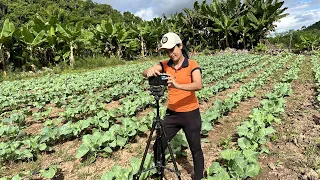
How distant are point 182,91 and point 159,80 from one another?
0.41 metres

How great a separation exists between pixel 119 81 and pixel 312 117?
26.1 ft

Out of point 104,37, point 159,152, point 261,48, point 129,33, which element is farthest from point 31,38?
point 261,48

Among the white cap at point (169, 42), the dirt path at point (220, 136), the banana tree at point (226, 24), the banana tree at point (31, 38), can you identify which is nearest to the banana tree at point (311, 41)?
the banana tree at point (226, 24)

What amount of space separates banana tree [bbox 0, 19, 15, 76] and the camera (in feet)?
56.2

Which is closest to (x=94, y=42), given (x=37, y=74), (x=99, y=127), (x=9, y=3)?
(x=37, y=74)

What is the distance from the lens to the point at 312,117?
590 cm

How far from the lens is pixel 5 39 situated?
16859 mm

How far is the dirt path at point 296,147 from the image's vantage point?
363 centimetres

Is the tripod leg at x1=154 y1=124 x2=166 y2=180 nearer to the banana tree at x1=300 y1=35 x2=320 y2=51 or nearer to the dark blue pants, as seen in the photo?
the dark blue pants

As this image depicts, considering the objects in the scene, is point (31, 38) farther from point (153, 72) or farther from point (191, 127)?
point (191, 127)

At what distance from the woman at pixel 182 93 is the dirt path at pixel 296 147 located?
1.32 m

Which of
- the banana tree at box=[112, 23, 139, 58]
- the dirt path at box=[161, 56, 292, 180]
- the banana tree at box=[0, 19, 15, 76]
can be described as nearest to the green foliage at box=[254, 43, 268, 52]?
the banana tree at box=[112, 23, 139, 58]

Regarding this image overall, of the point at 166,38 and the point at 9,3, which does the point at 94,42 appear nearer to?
the point at 166,38

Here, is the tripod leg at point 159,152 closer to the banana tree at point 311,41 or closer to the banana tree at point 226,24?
the banana tree at point 226,24
